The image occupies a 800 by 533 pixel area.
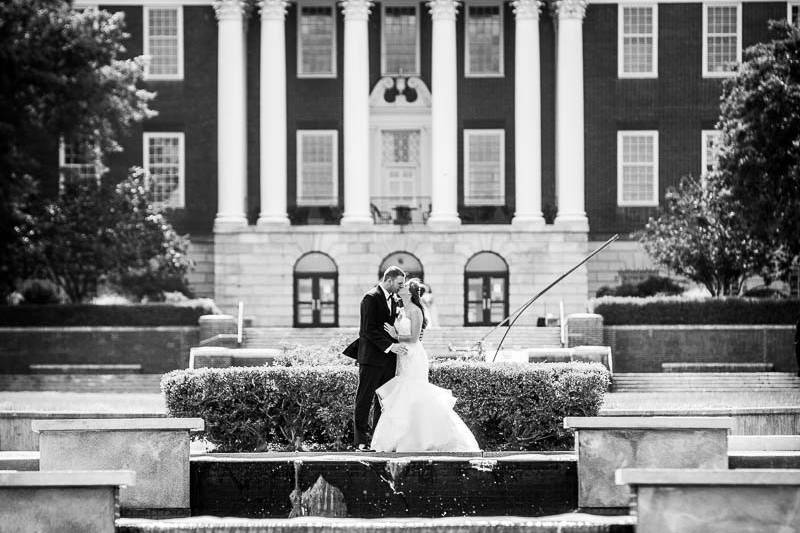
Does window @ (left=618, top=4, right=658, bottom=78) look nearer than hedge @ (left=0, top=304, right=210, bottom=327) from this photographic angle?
No

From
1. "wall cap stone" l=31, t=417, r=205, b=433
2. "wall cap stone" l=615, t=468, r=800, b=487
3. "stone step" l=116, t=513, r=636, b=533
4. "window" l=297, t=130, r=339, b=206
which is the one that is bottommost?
"stone step" l=116, t=513, r=636, b=533

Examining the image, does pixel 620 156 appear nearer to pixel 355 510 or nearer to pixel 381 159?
pixel 381 159

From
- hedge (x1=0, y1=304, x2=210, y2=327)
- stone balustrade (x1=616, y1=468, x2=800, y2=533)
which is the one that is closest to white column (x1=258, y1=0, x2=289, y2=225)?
hedge (x1=0, y1=304, x2=210, y2=327)

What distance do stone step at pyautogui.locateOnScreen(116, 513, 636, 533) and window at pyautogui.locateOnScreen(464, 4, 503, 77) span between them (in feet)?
128

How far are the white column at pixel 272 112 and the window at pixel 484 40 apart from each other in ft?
21.7

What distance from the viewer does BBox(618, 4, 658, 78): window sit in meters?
50.6

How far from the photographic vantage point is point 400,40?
51.0m

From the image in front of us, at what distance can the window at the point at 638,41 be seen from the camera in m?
50.6

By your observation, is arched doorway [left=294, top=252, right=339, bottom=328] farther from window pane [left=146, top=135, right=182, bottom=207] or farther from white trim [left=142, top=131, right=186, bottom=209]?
window pane [left=146, top=135, right=182, bottom=207]

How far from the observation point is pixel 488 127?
50.5m

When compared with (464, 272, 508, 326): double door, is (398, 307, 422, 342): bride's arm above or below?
above

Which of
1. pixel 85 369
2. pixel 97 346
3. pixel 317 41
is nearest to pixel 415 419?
pixel 85 369

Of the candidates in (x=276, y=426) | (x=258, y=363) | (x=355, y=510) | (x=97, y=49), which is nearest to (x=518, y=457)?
(x=355, y=510)

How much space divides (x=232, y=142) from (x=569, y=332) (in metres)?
15.6
